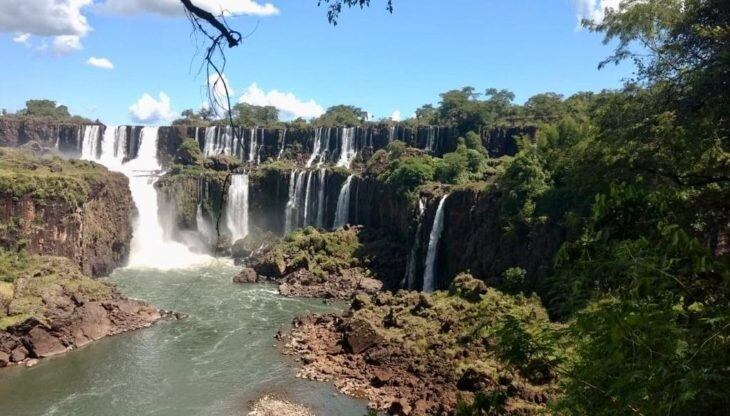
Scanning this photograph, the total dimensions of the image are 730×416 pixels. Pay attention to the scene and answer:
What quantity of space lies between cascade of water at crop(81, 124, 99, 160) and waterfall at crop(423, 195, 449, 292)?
38.4m

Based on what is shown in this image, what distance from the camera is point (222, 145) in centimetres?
5572

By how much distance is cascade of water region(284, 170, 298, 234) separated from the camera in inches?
1742

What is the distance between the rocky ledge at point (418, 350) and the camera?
17.6 m

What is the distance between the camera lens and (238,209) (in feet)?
150

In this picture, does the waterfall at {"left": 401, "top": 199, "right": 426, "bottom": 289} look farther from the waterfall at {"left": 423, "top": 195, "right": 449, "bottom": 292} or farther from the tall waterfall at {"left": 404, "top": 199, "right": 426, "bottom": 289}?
the waterfall at {"left": 423, "top": 195, "right": 449, "bottom": 292}

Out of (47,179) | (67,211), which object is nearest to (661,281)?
(67,211)

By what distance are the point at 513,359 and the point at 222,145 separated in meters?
54.0

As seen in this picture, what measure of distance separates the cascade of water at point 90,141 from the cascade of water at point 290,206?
905 inches

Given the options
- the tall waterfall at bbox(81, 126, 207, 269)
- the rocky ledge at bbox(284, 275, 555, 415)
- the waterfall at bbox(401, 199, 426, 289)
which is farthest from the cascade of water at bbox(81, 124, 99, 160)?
the rocky ledge at bbox(284, 275, 555, 415)

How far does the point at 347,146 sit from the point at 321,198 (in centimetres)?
1032

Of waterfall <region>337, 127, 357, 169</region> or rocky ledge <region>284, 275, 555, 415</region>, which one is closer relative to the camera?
rocky ledge <region>284, 275, 555, 415</region>

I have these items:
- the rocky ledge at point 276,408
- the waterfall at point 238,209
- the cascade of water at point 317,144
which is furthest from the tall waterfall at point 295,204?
the rocky ledge at point 276,408

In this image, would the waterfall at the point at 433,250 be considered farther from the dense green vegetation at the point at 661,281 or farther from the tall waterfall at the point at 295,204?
the dense green vegetation at the point at 661,281

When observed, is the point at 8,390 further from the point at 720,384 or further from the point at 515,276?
the point at 720,384
